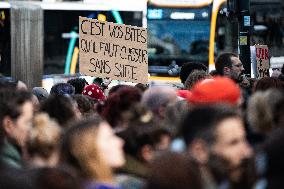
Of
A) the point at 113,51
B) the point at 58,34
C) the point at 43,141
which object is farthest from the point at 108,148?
the point at 58,34

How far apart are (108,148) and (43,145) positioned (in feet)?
1.60

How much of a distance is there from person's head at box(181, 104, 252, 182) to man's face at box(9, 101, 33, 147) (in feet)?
4.74

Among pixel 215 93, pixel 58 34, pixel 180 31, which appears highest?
pixel 180 31

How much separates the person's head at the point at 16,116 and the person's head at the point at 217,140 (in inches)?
57.7

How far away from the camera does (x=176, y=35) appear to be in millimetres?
25109

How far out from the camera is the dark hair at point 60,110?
6641 millimetres

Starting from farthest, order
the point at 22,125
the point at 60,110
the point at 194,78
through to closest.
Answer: the point at 194,78 < the point at 60,110 < the point at 22,125

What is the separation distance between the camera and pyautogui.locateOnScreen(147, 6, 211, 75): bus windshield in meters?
24.6

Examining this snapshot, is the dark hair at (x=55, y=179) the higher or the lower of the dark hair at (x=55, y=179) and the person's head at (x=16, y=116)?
the lower

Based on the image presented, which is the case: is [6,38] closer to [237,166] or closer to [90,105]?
[90,105]

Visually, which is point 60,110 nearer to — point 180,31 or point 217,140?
point 217,140

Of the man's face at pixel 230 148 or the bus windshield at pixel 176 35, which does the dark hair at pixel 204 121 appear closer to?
the man's face at pixel 230 148

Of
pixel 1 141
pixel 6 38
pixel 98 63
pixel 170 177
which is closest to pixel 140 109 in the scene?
pixel 1 141

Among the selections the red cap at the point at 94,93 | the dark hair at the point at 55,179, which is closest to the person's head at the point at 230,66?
the red cap at the point at 94,93
